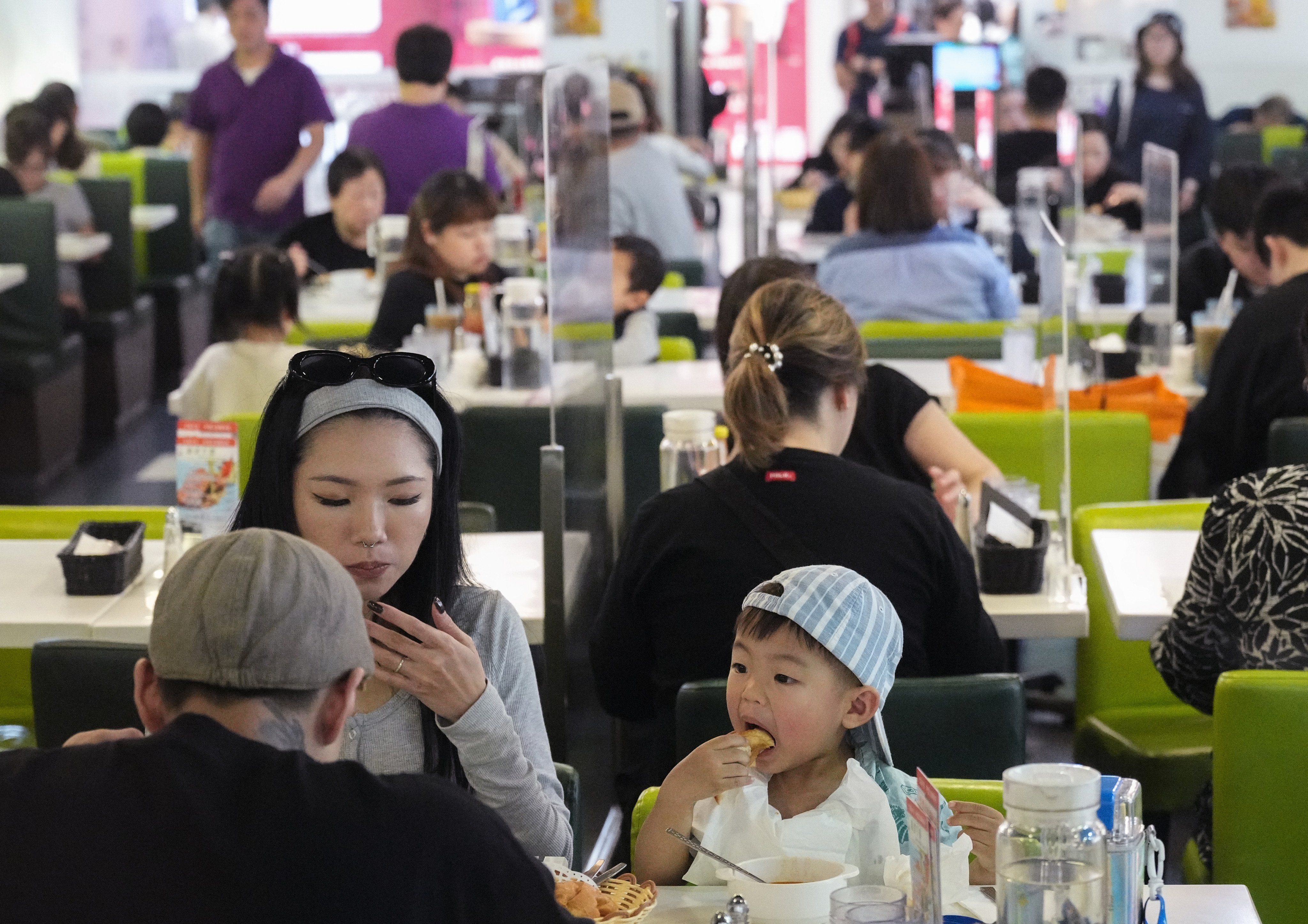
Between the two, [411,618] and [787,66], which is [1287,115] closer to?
[787,66]

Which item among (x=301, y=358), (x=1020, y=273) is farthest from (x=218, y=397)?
(x=1020, y=273)

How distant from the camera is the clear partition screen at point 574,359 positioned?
289cm

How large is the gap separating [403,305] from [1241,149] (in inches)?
232

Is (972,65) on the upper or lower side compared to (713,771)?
upper

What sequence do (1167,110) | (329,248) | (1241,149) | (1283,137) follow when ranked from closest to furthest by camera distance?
(329,248)
(1167,110)
(1241,149)
(1283,137)

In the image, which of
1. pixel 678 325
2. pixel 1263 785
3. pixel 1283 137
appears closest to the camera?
pixel 1263 785

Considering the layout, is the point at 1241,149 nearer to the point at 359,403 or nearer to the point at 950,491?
the point at 950,491

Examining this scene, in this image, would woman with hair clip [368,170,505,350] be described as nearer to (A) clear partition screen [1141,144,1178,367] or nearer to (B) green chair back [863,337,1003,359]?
(B) green chair back [863,337,1003,359]

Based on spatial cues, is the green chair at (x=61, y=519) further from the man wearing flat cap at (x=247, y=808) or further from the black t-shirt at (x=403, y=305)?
the man wearing flat cap at (x=247, y=808)

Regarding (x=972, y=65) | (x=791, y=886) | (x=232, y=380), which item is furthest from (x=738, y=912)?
(x=972, y=65)

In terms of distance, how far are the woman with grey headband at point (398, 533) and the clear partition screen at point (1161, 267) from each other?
10.7ft

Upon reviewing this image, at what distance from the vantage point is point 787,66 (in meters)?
15.9

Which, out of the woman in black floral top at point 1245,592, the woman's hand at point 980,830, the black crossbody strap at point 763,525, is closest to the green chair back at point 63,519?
the black crossbody strap at point 763,525

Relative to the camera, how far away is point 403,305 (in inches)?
193
